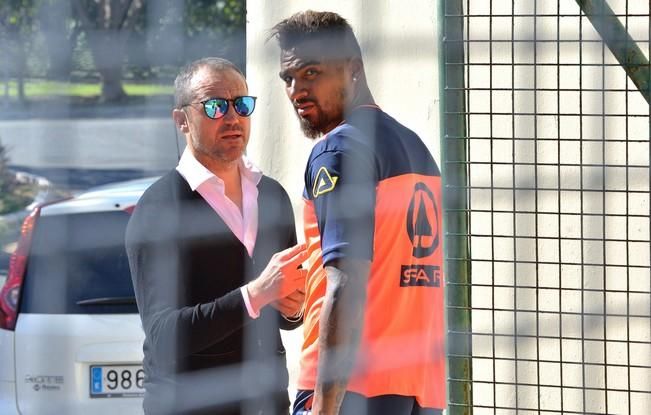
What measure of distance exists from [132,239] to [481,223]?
1.44 meters

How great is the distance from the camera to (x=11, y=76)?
3.80 ft

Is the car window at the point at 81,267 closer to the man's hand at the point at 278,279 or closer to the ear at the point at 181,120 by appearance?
the ear at the point at 181,120

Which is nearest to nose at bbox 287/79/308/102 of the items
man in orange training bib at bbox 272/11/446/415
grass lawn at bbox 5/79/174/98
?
man in orange training bib at bbox 272/11/446/415

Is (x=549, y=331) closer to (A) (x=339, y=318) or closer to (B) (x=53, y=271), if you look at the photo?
(A) (x=339, y=318)

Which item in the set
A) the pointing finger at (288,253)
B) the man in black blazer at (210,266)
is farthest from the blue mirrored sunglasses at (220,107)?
the pointing finger at (288,253)

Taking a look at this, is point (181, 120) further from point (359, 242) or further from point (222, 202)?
point (359, 242)

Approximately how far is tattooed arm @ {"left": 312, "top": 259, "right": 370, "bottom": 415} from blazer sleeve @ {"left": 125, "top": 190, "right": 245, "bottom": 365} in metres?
0.19

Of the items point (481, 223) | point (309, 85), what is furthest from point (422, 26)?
point (309, 85)

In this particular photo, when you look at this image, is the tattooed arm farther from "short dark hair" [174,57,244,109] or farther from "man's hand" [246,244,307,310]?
"short dark hair" [174,57,244,109]

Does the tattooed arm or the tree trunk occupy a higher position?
the tree trunk

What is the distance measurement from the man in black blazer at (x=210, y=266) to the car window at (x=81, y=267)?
375mm

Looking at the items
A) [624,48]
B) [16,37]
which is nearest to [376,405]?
[624,48]

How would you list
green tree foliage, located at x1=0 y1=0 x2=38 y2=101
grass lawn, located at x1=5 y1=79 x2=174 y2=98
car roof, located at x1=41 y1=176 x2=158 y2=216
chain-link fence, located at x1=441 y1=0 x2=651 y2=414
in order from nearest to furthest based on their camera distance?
green tree foliage, located at x1=0 y1=0 x2=38 y2=101 < grass lawn, located at x1=5 y1=79 x2=174 y2=98 < car roof, located at x1=41 y1=176 x2=158 y2=216 < chain-link fence, located at x1=441 y1=0 x2=651 y2=414

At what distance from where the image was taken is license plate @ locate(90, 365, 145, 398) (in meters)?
3.05
